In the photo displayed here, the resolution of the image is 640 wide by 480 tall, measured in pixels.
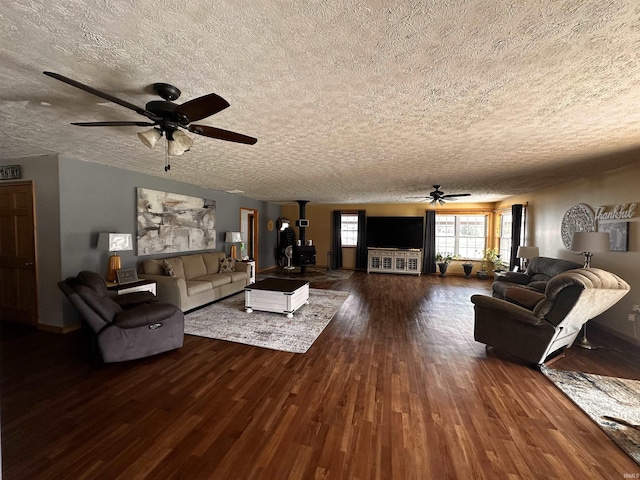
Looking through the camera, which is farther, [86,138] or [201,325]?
[201,325]

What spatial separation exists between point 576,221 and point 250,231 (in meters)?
8.00

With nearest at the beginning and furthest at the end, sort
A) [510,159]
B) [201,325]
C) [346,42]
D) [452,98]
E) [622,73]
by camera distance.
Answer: [346,42] → [622,73] → [452,98] → [510,159] → [201,325]

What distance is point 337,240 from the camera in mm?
9289

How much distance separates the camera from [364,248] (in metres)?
9.03

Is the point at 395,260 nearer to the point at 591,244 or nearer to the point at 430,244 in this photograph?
the point at 430,244

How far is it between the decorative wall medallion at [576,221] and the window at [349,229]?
18.3ft

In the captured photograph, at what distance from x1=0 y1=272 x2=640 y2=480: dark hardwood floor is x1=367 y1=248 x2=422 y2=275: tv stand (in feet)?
17.2

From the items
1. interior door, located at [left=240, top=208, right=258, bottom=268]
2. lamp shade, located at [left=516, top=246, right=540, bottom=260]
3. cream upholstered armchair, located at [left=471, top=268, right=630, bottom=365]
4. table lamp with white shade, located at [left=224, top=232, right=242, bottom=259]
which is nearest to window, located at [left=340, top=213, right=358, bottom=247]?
interior door, located at [left=240, top=208, right=258, bottom=268]

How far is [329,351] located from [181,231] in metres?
3.97

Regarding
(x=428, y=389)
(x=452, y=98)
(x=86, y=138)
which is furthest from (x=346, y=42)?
(x=86, y=138)

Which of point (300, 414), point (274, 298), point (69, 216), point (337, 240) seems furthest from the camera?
point (337, 240)

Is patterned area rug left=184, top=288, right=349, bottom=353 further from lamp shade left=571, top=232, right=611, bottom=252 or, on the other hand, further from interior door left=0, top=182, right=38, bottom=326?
lamp shade left=571, top=232, right=611, bottom=252

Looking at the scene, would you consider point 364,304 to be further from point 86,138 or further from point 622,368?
point 86,138

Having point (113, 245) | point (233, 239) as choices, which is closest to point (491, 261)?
point (233, 239)
